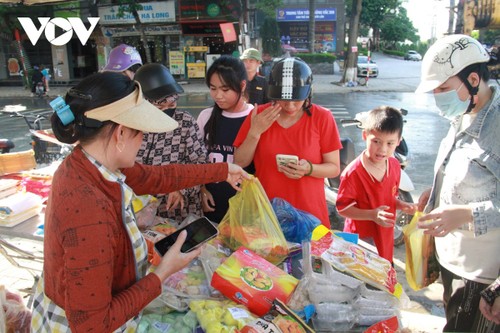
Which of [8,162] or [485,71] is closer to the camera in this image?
[485,71]

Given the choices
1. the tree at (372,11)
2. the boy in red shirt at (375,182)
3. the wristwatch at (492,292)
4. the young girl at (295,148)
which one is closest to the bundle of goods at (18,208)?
the young girl at (295,148)

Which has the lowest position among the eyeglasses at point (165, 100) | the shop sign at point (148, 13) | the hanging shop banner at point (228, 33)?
the eyeglasses at point (165, 100)

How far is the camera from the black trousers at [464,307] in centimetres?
183

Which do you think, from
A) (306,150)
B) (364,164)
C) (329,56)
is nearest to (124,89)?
(306,150)

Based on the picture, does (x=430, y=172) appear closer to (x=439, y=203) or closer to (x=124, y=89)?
(x=439, y=203)

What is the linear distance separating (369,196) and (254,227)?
3.24 ft

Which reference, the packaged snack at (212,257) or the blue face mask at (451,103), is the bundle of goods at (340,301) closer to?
the packaged snack at (212,257)

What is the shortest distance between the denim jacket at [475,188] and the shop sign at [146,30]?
68.2ft

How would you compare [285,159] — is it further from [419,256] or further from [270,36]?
[270,36]

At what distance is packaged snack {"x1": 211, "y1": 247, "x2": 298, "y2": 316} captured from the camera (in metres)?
1.45

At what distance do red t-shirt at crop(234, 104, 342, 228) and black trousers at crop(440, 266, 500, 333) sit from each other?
786mm

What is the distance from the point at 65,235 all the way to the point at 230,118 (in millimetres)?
1797

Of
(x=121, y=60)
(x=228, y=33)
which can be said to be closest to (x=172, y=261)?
(x=121, y=60)

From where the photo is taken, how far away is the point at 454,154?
1.87 metres
